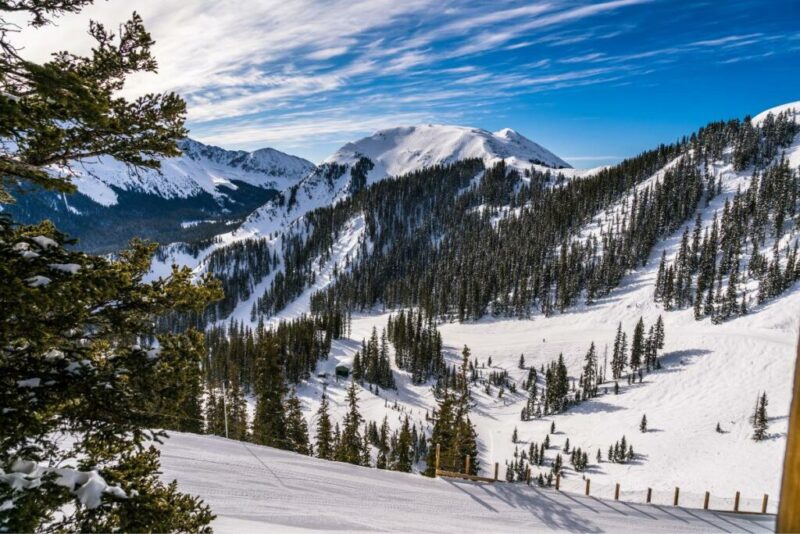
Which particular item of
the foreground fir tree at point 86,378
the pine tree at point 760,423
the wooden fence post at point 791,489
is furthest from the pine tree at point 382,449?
the pine tree at point 760,423

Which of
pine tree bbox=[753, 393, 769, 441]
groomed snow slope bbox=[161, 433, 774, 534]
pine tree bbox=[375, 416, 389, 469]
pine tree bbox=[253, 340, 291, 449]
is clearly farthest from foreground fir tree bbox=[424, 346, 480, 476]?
pine tree bbox=[753, 393, 769, 441]

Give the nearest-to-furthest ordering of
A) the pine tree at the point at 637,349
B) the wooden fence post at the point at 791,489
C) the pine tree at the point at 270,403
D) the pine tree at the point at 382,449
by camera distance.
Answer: the wooden fence post at the point at 791,489, the pine tree at the point at 270,403, the pine tree at the point at 382,449, the pine tree at the point at 637,349

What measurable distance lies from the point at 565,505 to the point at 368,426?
5103 centimetres

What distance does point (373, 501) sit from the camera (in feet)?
41.1

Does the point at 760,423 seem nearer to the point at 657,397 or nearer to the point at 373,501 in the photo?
the point at 657,397

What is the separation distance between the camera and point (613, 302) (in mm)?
106062

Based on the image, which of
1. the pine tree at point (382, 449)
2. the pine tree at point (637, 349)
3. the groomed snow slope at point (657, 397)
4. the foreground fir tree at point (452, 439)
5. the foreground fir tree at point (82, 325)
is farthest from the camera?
the pine tree at point (637, 349)

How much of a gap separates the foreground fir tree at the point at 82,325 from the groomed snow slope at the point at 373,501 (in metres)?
5.38

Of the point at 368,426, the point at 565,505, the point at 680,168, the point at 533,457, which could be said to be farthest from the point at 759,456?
the point at 680,168

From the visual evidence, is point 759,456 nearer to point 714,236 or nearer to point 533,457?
point 533,457

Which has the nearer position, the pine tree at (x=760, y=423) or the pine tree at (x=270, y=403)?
the pine tree at (x=270, y=403)

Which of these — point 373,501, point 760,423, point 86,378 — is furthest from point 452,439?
point 760,423

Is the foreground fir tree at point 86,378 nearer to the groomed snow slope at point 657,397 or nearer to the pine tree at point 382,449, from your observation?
the pine tree at point 382,449

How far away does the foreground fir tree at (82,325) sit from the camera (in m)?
3.84
